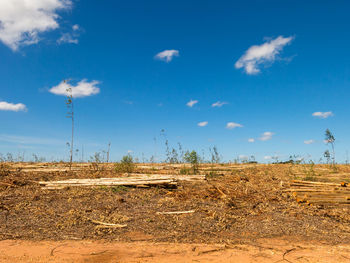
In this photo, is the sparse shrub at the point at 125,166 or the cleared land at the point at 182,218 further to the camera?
the sparse shrub at the point at 125,166

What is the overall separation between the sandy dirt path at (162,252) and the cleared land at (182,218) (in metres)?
0.02

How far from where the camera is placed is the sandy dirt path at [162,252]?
4949mm

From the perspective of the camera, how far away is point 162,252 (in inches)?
206

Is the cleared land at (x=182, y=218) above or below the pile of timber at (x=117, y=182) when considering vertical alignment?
below

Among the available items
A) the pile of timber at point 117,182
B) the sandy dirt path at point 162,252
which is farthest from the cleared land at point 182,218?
the pile of timber at point 117,182

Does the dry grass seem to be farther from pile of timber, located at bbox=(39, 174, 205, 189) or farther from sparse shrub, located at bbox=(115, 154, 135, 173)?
sparse shrub, located at bbox=(115, 154, 135, 173)

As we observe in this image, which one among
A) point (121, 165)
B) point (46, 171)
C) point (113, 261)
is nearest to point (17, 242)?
point (113, 261)

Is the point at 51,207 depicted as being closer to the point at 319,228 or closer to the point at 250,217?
the point at 250,217

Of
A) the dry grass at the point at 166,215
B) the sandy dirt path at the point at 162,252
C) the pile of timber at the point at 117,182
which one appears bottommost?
the sandy dirt path at the point at 162,252

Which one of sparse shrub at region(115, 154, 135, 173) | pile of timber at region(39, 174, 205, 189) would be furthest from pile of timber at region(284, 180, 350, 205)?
sparse shrub at region(115, 154, 135, 173)

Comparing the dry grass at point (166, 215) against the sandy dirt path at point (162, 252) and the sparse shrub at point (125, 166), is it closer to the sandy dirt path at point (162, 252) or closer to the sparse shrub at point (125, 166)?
the sandy dirt path at point (162, 252)

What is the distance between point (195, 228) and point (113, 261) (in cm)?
254

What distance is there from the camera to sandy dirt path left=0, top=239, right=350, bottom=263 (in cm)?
495

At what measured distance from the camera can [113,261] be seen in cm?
482
